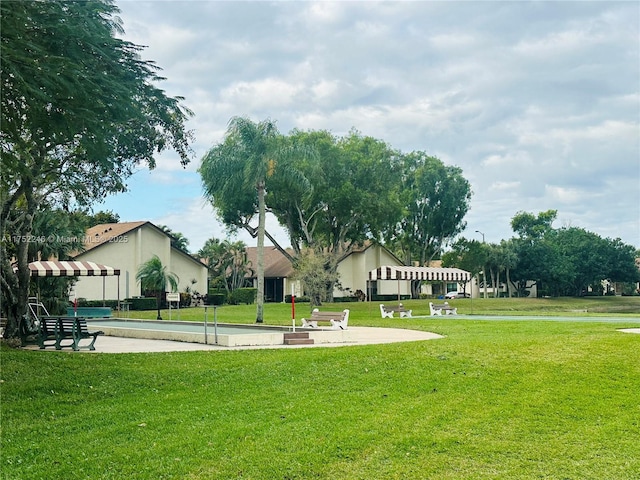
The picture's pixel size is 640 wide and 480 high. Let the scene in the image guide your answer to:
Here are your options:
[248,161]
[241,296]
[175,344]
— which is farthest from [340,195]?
[175,344]

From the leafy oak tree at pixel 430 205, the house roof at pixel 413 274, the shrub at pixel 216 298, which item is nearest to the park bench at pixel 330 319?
the house roof at pixel 413 274

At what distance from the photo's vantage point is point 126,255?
47938mm

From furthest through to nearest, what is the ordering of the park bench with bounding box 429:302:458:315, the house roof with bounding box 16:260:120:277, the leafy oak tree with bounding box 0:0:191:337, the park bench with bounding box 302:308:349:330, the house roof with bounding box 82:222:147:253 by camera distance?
the house roof with bounding box 82:222:147:253
the park bench with bounding box 429:302:458:315
the park bench with bounding box 302:308:349:330
the house roof with bounding box 16:260:120:277
the leafy oak tree with bounding box 0:0:191:337

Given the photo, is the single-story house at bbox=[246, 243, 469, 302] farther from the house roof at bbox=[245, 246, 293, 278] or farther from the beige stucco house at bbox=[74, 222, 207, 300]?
the beige stucco house at bbox=[74, 222, 207, 300]

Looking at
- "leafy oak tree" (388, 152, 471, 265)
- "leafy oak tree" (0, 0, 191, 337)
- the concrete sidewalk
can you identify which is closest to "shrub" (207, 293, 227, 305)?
"leafy oak tree" (388, 152, 471, 265)

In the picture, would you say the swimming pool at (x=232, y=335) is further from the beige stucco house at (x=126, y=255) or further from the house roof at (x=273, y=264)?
the house roof at (x=273, y=264)

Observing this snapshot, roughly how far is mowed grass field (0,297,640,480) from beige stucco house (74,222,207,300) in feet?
111

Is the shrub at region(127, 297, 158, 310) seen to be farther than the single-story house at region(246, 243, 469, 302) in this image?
No

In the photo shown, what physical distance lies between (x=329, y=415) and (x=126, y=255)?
41.7m

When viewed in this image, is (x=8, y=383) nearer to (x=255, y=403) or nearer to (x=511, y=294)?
(x=255, y=403)

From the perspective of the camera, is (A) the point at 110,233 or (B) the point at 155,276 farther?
(A) the point at 110,233

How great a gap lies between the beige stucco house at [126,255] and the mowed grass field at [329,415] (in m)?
34.0

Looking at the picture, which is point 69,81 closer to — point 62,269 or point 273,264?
point 62,269

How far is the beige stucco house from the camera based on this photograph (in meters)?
45.7
